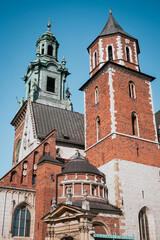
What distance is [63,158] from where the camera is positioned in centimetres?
2684

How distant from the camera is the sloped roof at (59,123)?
2867 centimetres

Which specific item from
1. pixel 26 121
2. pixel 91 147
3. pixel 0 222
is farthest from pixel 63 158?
pixel 0 222

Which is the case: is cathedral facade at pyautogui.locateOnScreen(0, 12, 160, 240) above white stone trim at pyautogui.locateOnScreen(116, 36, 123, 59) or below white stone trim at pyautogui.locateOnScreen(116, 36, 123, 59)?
below

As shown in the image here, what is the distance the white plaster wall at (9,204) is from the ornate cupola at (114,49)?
40.0 ft

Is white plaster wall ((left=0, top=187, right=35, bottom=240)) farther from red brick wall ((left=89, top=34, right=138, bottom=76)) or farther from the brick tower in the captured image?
red brick wall ((left=89, top=34, right=138, bottom=76))

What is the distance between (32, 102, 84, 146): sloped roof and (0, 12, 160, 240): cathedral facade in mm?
216

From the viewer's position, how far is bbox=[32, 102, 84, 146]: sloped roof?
94.1 ft

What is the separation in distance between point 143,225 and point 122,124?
714 centimetres

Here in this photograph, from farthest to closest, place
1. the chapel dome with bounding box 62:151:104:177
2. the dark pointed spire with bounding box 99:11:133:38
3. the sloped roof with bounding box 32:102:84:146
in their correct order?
the sloped roof with bounding box 32:102:84:146
the dark pointed spire with bounding box 99:11:133:38
the chapel dome with bounding box 62:151:104:177

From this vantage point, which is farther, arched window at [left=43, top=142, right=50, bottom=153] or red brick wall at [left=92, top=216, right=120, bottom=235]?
arched window at [left=43, top=142, right=50, bottom=153]

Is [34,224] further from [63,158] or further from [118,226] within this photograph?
[63,158]

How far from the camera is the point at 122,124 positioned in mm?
22141

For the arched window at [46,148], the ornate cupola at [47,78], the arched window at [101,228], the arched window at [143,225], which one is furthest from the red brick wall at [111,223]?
the ornate cupola at [47,78]

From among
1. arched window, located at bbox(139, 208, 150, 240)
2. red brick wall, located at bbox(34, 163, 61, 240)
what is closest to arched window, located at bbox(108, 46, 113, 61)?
red brick wall, located at bbox(34, 163, 61, 240)
